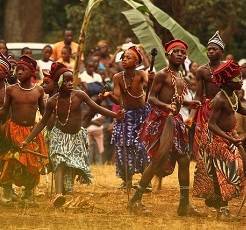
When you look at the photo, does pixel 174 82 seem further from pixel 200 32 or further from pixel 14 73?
pixel 200 32

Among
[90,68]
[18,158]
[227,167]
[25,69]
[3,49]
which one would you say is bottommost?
[227,167]

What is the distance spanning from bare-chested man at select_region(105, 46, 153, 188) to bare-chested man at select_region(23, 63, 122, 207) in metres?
1.01

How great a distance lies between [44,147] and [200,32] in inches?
501

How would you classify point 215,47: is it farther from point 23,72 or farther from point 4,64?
point 4,64

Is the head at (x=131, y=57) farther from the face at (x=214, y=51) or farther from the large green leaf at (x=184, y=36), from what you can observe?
the large green leaf at (x=184, y=36)

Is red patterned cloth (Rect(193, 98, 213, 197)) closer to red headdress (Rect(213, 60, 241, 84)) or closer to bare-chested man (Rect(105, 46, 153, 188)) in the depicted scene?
red headdress (Rect(213, 60, 241, 84))

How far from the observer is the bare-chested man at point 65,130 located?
1389 cm

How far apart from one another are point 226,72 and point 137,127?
2.83 metres

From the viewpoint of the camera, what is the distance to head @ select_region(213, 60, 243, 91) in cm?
1304

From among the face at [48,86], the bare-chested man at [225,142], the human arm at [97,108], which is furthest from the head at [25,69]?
the bare-chested man at [225,142]

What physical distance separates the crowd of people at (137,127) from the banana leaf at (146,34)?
0.45 meters

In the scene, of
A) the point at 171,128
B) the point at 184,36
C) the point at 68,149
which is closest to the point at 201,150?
the point at 171,128

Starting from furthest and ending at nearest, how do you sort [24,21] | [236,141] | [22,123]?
[24,21], [22,123], [236,141]

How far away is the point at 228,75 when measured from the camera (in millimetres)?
13055
